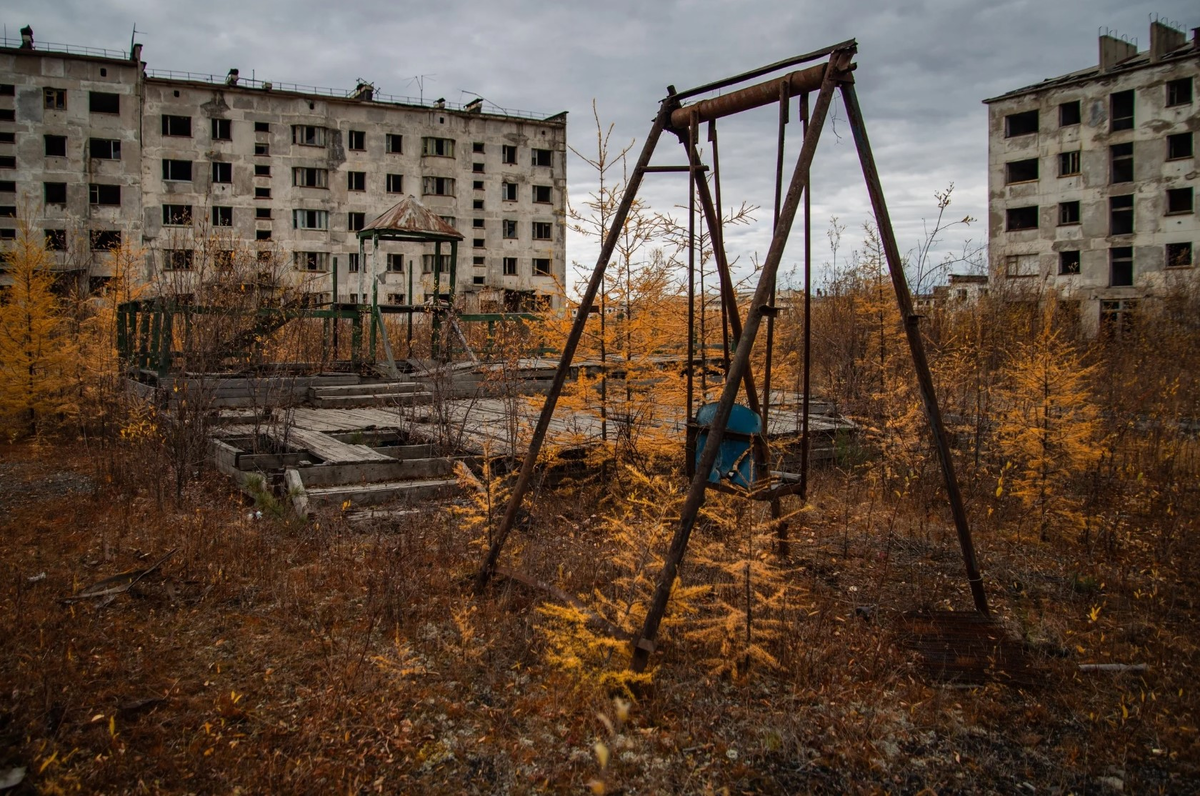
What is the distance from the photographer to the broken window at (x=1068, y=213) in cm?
3412

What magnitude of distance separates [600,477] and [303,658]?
3881 mm

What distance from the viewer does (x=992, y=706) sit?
3611 mm

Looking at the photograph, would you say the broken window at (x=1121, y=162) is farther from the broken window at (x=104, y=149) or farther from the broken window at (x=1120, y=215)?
the broken window at (x=104, y=149)

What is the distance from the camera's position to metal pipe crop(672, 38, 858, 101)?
3837 millimetres

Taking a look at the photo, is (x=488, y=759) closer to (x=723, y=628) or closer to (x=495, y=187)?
(x=723, y=628)

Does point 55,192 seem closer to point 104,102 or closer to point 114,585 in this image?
point 104,102

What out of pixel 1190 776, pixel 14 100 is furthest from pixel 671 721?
pixel 14 100

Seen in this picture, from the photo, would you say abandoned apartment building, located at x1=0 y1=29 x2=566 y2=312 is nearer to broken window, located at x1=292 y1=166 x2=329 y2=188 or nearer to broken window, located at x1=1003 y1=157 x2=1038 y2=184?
broken window, located at x1=292 y1=166 x2=329 y2=188

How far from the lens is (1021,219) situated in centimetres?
3622

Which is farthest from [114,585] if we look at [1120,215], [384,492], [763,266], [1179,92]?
[1179,92]

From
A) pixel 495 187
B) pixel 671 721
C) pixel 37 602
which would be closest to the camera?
pixel 671 721

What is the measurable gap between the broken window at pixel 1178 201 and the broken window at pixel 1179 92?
3670 mm

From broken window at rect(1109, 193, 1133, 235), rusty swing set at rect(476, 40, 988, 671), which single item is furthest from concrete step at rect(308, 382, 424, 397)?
broken window at rect(1109, 193, 1133, 235)

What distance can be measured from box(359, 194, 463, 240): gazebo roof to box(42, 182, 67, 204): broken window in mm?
27585
